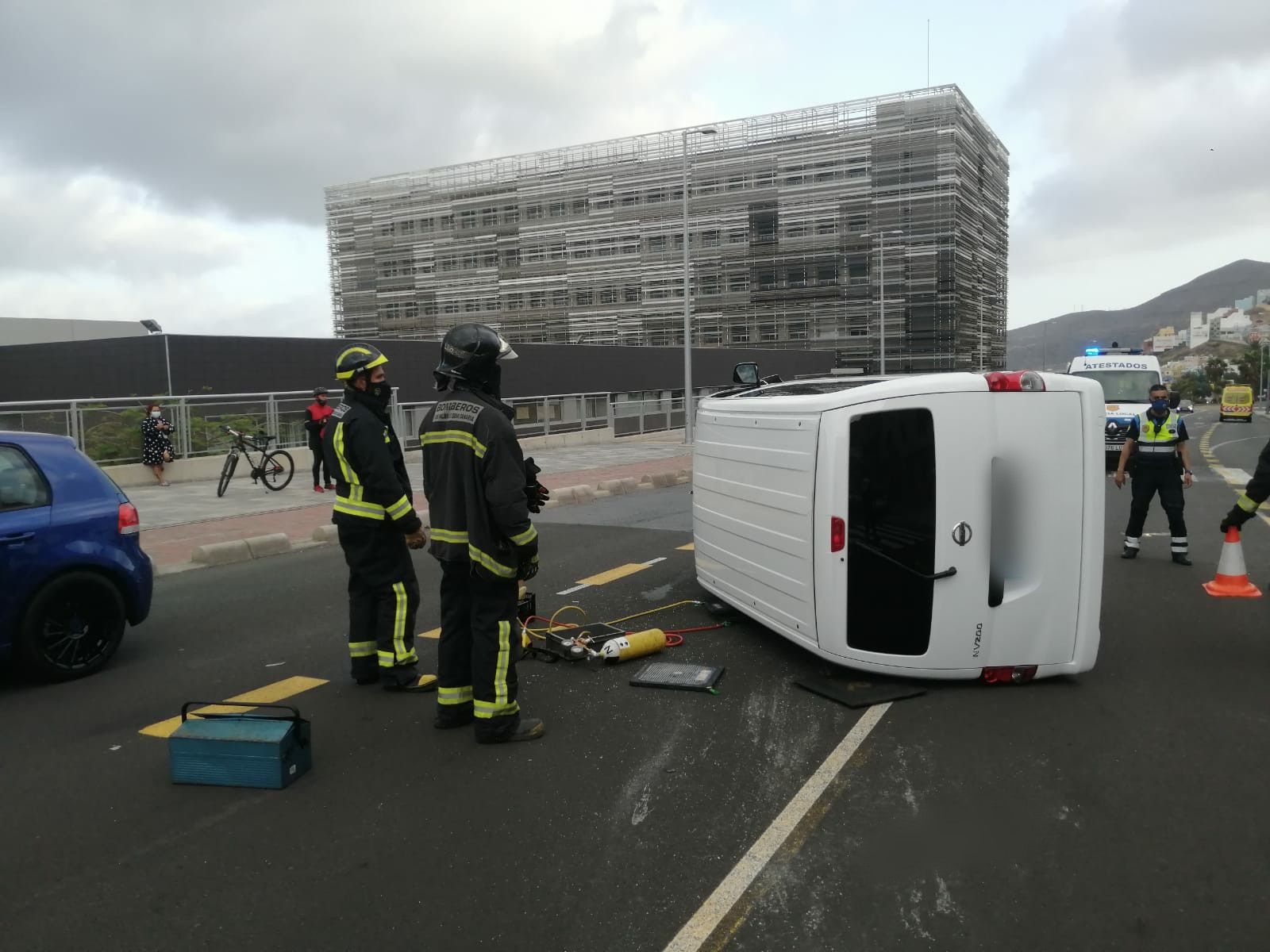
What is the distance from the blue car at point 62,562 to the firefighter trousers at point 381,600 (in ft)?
5.54

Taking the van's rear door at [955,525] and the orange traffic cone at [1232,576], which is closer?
the van's rear door at [955,525]

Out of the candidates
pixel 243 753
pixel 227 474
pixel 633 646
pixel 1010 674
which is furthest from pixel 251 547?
pixel 1010 674

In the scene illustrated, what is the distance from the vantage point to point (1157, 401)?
925cm

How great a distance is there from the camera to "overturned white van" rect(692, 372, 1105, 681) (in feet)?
16.0

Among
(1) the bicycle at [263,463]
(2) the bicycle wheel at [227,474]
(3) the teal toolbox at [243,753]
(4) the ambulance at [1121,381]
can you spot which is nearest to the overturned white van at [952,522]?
(3) the teal toolbox at [243,753]

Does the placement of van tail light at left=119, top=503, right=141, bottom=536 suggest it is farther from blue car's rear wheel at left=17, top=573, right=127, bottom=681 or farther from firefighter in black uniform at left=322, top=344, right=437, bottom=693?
firefighter in black uniform at left=322, top=344, right=437, bottom=693

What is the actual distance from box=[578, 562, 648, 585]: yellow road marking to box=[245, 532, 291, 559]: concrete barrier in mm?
4142

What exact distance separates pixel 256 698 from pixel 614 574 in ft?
13.5

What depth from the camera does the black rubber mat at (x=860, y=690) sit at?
509 centimetres

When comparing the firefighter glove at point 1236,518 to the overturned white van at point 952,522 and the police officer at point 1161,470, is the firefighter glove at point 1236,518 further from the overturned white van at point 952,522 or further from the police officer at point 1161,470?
the police officer at point 1161,470

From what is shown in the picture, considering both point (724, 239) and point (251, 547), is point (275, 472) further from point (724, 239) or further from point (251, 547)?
point (724, 239)

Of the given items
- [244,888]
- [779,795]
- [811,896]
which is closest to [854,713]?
[779,795]

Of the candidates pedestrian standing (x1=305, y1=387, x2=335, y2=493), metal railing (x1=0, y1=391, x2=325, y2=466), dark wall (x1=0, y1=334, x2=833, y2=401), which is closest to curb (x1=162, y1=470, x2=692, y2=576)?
pedestrian standing (x1=305, y1=387, x2=335, y2=493)

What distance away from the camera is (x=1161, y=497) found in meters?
9.20
